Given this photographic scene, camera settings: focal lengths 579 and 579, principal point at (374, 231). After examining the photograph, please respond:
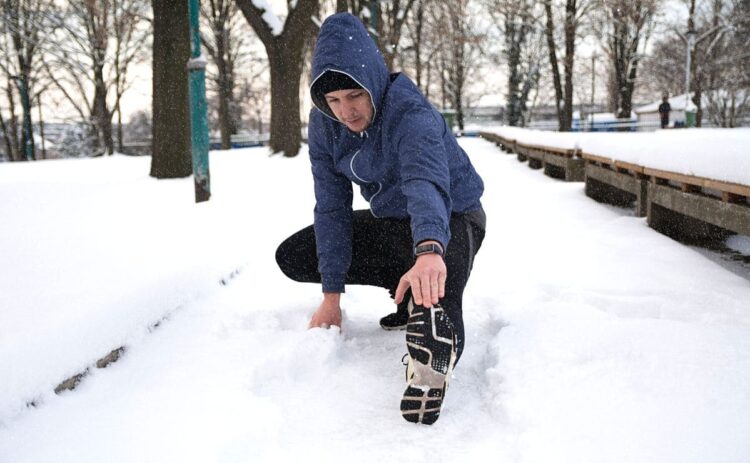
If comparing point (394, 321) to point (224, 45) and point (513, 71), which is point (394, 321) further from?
point (513, 71)

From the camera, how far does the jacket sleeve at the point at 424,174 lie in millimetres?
1751

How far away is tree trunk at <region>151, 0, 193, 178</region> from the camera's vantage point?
7395 millimetres

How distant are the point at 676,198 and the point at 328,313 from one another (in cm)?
285

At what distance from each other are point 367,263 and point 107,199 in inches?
159

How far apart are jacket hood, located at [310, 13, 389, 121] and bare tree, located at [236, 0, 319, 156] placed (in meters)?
10.2

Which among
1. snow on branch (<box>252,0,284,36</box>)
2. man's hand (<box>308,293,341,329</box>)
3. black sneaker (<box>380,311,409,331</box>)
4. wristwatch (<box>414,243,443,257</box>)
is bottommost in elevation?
black sneaker (<box>380,311,409,331</box>)

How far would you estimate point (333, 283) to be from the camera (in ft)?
7.90

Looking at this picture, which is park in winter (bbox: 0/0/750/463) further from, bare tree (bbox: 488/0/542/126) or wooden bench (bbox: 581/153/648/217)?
bare tree (bbox: 488/0/542/126)

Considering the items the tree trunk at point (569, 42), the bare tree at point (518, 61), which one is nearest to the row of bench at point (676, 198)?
the tree trunk at point (569, 42)

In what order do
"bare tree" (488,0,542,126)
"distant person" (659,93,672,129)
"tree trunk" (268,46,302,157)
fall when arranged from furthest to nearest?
"bare tree" (488,0,542,126) < "distant person" (659,93,672,129) < "tree trunk" (268,46,302,157)

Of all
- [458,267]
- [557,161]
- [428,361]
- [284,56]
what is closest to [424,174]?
[458,267]

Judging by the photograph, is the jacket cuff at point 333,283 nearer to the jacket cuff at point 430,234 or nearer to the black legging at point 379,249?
the black legging at point 379,249

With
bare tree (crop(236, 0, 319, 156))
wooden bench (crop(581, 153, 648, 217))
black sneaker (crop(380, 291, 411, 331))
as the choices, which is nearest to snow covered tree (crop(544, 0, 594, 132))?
bare tree (crop(236, 0, 319, 156))

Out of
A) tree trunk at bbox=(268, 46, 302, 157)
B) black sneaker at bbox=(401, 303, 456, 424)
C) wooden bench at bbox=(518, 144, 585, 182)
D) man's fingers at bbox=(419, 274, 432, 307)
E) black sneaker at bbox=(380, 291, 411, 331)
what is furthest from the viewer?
tree trunk at bbox=(268, 46, 302, 157)
